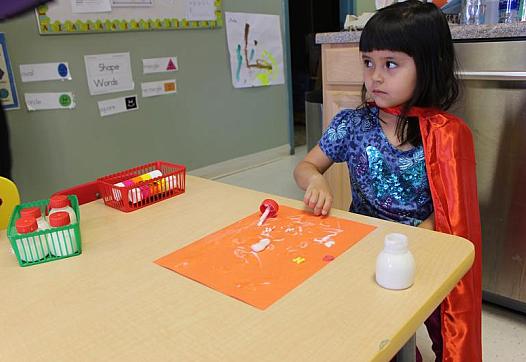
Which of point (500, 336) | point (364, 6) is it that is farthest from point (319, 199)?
point (364, 6)

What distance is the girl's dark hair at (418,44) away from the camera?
899 mm

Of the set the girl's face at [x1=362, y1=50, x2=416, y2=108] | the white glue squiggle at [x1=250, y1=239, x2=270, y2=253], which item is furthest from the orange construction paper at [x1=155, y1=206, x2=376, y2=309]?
the girl's face at [x1=362, y1=50, x2=416, y2=108]

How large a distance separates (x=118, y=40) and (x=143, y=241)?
1.78m

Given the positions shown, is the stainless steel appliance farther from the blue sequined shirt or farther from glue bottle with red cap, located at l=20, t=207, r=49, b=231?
glue bottle with red cap, located at l=20, t=207, r=49, b=231

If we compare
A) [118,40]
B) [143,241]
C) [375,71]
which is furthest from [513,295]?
[118,40]

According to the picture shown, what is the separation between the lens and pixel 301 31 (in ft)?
14.2

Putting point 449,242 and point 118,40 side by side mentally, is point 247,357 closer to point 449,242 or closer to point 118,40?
point 449,242

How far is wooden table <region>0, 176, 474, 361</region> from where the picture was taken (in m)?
0.44

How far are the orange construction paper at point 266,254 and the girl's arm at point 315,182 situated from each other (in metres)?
0.02

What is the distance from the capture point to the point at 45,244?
66 centimetres

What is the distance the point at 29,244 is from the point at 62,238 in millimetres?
45

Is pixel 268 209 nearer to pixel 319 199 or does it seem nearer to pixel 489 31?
pixel 319 199

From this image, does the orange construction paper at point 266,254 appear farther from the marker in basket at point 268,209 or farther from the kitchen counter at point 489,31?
the kitchen counter at point 489,31

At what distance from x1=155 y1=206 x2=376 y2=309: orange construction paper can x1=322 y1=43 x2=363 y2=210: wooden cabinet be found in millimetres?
893
